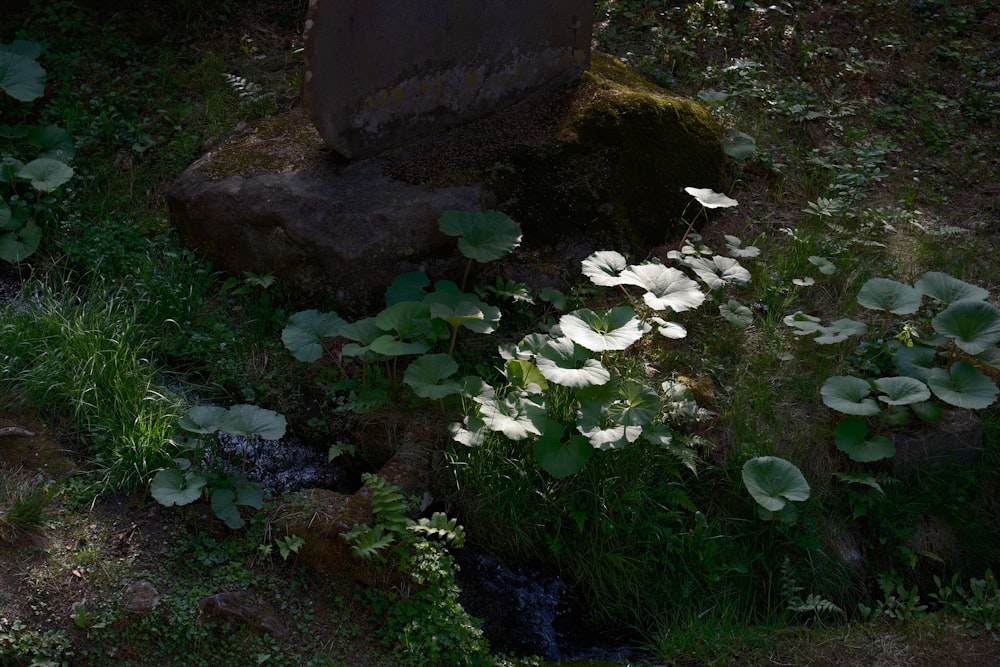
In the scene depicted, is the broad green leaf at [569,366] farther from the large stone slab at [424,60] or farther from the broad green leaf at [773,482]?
the large stone slab at [424,60]

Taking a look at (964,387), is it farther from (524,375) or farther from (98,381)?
(98,381)

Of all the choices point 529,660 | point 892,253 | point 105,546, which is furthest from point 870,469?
point 105,546

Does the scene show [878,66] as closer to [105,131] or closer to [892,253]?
[892,253]

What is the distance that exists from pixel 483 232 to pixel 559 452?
3.63 feet

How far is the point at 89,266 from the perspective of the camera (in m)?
4.21

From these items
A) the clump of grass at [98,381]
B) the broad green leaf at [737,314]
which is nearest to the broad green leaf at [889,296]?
the broad green leaf at [737,314]

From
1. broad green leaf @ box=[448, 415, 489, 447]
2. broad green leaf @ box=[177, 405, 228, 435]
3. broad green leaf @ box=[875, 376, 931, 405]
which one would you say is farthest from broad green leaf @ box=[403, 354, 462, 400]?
broad green leaf @ box=[875, 376, 931, 405]

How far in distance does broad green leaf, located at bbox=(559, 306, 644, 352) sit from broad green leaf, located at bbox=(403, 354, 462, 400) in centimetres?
48

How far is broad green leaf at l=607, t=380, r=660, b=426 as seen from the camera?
3426 mm

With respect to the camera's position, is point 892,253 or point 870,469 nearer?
point 870,469

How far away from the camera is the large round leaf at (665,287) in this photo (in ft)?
12.4

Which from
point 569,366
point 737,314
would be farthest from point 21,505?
point 737,314

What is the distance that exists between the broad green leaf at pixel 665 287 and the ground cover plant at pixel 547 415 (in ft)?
0.05

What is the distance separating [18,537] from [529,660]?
Result: 178 cm
